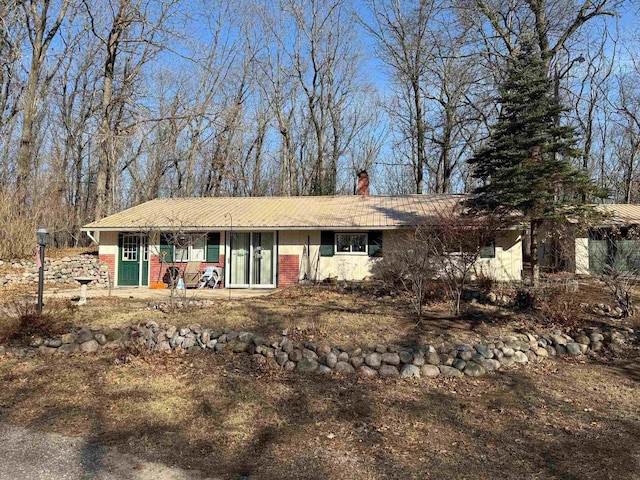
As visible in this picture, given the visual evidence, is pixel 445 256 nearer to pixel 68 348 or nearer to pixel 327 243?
pixel 327 243

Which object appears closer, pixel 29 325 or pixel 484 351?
pixel 484 351

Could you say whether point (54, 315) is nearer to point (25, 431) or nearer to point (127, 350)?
point (127, 350)

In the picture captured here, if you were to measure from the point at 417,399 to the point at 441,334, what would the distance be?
2.27 meters

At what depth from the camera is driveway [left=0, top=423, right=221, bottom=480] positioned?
3.39m

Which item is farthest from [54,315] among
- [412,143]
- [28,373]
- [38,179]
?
[412,143]

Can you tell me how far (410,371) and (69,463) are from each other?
401cm

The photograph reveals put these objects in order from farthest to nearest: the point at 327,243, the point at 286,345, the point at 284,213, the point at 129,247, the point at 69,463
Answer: the point at 284,213 → the point at 129,247 → the point at 327,243 → the point at 286,345 → the point at 69,463

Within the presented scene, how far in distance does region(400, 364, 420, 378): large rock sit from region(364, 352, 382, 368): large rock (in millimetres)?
332

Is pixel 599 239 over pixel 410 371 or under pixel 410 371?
over

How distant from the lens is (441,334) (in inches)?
284

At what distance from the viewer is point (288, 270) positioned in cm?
1470

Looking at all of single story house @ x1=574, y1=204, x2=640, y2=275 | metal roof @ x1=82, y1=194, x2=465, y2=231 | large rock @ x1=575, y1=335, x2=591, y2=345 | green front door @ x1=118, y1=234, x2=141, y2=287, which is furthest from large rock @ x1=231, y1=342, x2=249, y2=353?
single story house @ x1=574, y1=204, x2=640, y2=275

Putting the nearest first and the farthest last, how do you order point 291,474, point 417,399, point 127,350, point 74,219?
1. point 291,474
2. point 417,399
3. point 127,350
4. point 74,219

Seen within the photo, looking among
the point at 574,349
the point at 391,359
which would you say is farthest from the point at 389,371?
the point at 574,349
